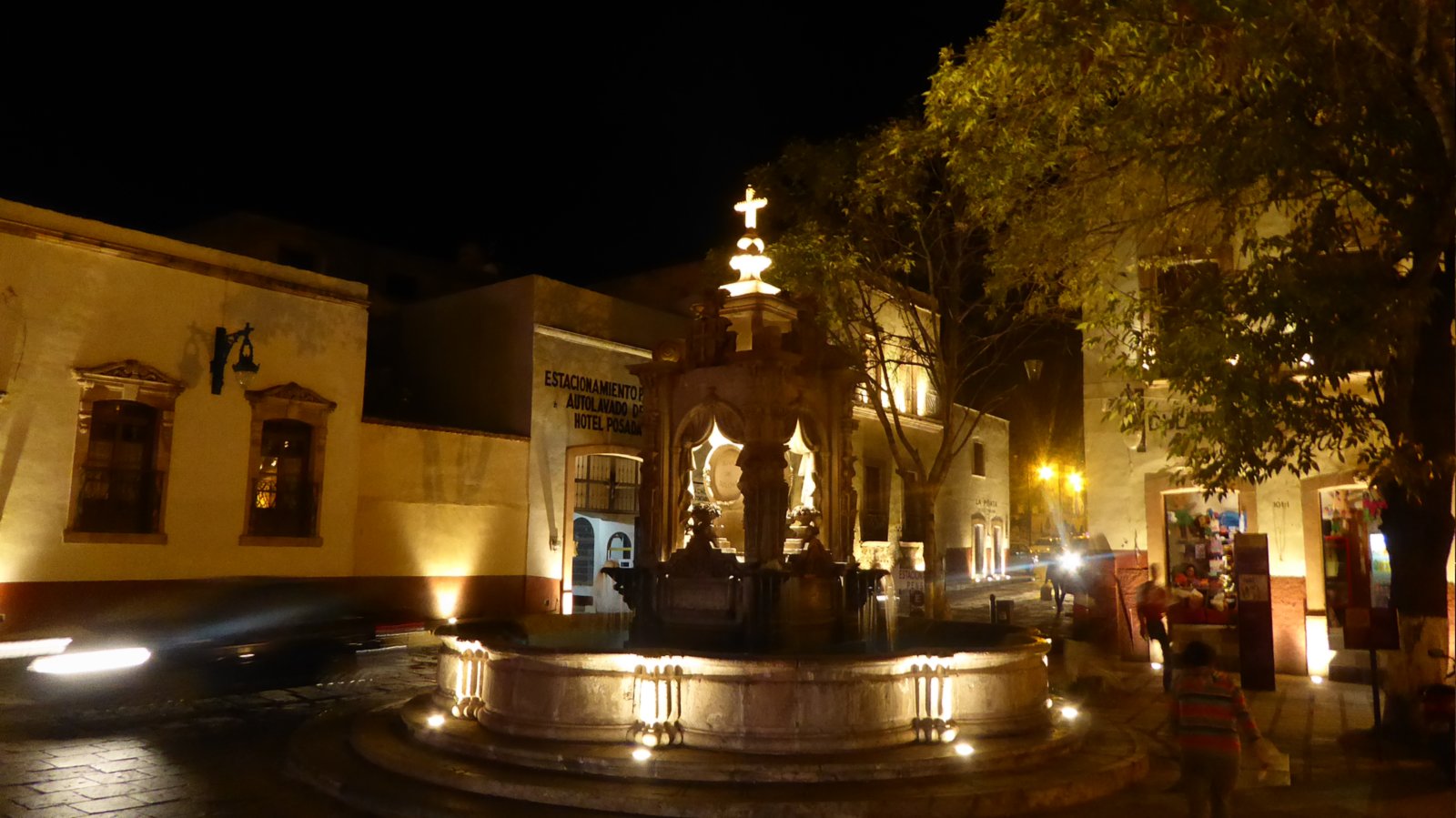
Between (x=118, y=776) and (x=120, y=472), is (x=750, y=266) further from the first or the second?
(x=120, y=472)

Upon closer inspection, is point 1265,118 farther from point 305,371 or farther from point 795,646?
point 305,371

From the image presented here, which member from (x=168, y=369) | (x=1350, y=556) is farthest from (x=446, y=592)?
(x=1350, y=556)

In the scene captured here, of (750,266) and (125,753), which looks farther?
(750,266)

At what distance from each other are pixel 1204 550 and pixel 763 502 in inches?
374

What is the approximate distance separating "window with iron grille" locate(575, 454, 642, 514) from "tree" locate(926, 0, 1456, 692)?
1380cm

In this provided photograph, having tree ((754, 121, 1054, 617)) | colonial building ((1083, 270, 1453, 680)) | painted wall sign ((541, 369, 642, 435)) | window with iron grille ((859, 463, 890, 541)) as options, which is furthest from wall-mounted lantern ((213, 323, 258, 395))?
window with iron grille ((859, 463, 890, 541))

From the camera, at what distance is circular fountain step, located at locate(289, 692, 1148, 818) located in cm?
686

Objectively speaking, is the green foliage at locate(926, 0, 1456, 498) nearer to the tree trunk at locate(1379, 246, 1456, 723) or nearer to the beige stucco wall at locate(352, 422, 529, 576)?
the tree trunk at locate(1379, 246, 1456, 723)

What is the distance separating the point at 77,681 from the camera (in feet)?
35.9

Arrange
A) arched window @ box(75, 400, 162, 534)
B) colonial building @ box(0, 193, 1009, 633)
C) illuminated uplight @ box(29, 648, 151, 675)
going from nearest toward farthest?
illuminated uplight @ box(29, 648, 151, 675) → colonial building @ box(0, 193, 1009, 633) → arched window @ box(75, 400, 162, 534)

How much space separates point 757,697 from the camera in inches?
304

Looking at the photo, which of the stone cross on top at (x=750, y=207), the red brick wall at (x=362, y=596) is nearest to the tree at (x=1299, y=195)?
the stone cross on top at (x=750, y=207)

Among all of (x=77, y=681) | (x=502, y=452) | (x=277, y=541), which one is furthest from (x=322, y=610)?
(x=502, y=452)

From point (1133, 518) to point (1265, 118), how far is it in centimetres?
874
